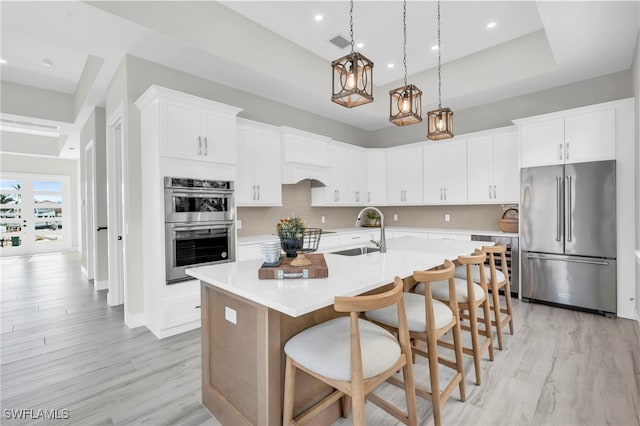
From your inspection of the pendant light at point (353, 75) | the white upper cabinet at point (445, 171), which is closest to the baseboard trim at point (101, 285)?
the pendant light at point (353, 75)

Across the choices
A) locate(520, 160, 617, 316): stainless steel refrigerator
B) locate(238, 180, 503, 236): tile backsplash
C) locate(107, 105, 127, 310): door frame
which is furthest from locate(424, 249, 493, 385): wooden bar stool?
locate(107, 105, 127, 310): door frame

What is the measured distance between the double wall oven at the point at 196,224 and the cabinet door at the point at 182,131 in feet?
0.93

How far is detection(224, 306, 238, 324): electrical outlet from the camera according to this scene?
5.59 ft

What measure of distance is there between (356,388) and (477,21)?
4.26 m

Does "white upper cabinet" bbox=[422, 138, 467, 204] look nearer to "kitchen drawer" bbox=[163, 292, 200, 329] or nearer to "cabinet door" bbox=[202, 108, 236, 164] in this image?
"cabinet door" bbox=[202, 108, 236, 164]

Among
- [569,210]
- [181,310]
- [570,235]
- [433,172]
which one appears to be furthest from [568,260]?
[181,310]

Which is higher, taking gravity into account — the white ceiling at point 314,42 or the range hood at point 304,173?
the white ceiling at point 314,42

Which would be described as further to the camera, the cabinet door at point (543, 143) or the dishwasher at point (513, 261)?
the dishwasher at point (513, 261)

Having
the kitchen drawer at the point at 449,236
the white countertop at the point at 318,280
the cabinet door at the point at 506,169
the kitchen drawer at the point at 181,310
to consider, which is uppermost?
the cabinet door at the point at 506,169

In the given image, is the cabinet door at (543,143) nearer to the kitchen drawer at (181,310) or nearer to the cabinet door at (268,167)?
the cabinet door at (268,167)

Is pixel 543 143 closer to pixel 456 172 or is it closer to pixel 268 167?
pixel 456 172

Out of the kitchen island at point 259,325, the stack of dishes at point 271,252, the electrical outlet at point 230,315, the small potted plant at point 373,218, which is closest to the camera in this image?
the kitchen island at point 259,325

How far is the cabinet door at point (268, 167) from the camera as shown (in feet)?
14.0

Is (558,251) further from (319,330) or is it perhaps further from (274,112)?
(274,112)
